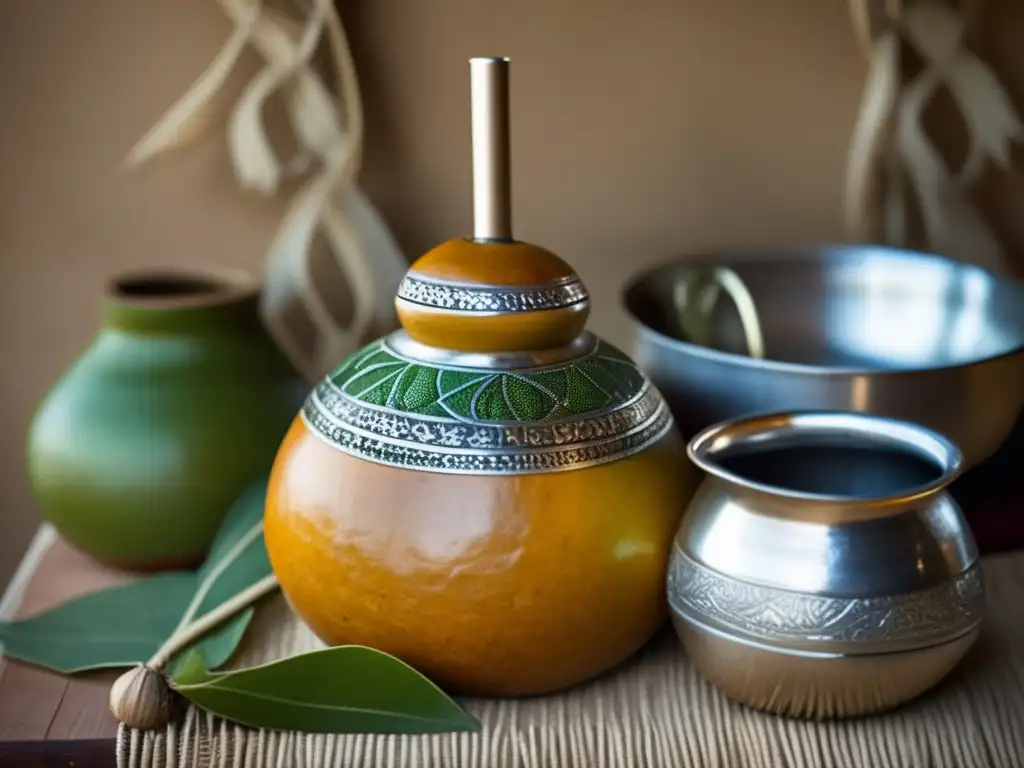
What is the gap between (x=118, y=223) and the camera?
0.93 meters

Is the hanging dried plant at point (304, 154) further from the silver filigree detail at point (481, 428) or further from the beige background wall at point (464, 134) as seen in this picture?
the silver filigree detail at point (481, 428)

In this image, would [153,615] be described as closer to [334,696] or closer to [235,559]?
[235,559]

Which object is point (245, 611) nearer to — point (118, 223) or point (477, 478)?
point (477, 478)

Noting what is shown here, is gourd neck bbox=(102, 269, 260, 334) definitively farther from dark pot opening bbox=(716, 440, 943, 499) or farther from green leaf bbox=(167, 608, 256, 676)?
dark pot opening bbox=(716, 440, 943, 499)

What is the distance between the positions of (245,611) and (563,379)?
0.84ft

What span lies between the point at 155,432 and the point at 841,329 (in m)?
0.52

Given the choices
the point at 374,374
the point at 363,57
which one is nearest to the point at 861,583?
the point at 374,374

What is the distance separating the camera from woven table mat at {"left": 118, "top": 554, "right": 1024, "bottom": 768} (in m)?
0.55

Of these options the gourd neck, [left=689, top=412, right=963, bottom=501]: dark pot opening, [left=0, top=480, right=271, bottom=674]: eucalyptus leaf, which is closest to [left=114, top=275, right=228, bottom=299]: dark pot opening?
the gourd neck

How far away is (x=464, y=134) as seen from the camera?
911 mm

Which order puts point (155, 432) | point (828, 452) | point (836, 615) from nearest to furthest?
point (836, 615) → point (828, 452) → point (155, 432)

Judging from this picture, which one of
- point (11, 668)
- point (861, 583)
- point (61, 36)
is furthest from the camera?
point (61, 36)

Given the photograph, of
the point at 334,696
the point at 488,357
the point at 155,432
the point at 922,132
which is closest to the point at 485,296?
the point at 488,357

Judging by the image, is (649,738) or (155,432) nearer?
(649,738)
